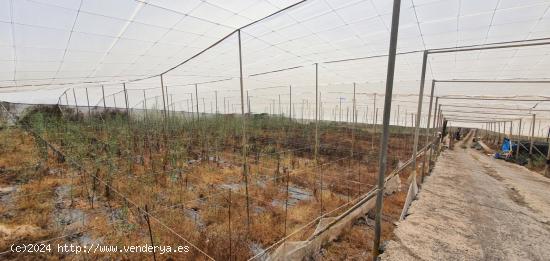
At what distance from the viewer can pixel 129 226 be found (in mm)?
3648

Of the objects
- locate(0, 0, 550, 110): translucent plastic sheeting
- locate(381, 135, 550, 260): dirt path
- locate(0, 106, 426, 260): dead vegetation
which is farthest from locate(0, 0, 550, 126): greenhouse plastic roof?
locate(381, 135, 550, 260): dirt path

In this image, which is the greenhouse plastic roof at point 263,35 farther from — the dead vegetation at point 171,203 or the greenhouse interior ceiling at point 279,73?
the dead vegetation at point 171,203

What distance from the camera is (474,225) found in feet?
13.4

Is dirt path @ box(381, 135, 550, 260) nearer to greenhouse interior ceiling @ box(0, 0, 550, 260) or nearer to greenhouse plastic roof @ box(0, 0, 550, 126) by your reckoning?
greenhouse interior ceiling @ box(0, 0, 550, 260)

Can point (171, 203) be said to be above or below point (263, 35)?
below

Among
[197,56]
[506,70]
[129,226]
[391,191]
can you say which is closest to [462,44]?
[506,70]

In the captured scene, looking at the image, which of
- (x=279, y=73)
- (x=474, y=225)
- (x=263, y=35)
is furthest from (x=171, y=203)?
(x=474, y=225)

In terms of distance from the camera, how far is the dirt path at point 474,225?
3.21m

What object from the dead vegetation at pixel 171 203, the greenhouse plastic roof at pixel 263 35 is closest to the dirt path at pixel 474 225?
the dead vegetation at pixel 171 203

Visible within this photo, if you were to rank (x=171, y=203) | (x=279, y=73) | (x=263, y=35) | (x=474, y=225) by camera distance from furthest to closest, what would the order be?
1. (x=279, y=73)
2. (x=171, y=203)
3. (x=474, y=225)
4. (x=263, y=35)

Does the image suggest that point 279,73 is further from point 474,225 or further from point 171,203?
point 474,225

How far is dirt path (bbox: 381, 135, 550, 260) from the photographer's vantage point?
10.5 feet

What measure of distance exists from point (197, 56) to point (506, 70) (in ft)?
20.6

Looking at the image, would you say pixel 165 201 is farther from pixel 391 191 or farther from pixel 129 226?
pixel 391 191
